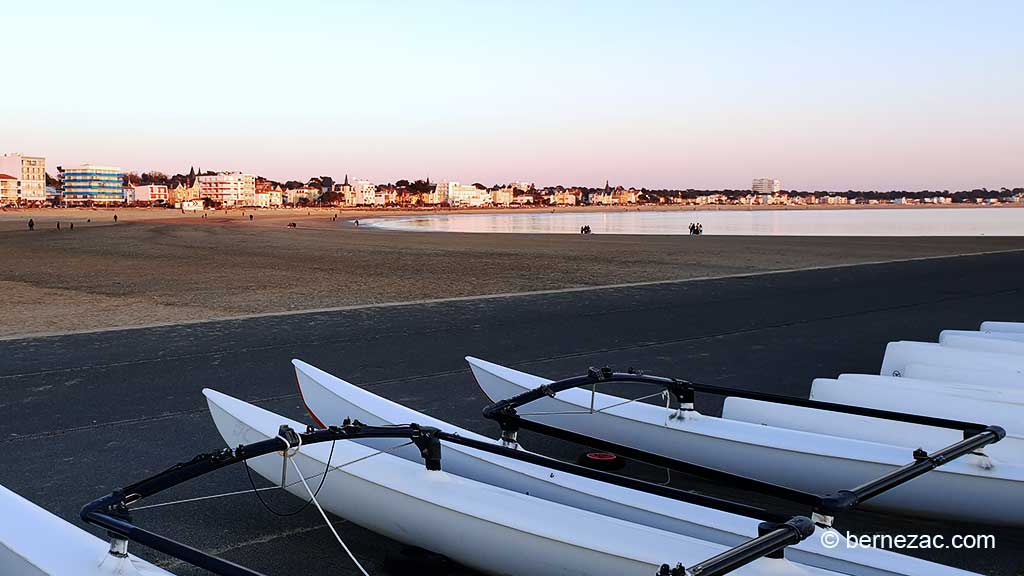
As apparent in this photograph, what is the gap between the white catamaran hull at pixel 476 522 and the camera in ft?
10.9

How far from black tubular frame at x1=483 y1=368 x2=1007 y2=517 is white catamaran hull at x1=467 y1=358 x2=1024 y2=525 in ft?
0.49

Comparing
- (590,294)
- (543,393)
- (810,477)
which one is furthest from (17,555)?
(590,294)

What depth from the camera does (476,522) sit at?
12.3 ft

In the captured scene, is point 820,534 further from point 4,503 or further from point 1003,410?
point 4,503

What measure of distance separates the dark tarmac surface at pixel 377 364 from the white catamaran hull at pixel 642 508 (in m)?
0.58

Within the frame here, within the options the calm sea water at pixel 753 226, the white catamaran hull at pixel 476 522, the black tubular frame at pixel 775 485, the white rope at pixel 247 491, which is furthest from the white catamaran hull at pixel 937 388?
→ the calm sea water at pixel 753 226

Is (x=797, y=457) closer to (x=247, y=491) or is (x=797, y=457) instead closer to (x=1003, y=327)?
(x=247, y=491)

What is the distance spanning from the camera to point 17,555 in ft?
10.8

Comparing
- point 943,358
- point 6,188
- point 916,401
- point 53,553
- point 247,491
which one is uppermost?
point 6,188

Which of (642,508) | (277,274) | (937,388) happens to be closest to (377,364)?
(642,508)

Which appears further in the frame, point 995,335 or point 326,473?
point 995,335

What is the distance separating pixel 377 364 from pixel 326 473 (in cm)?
468
